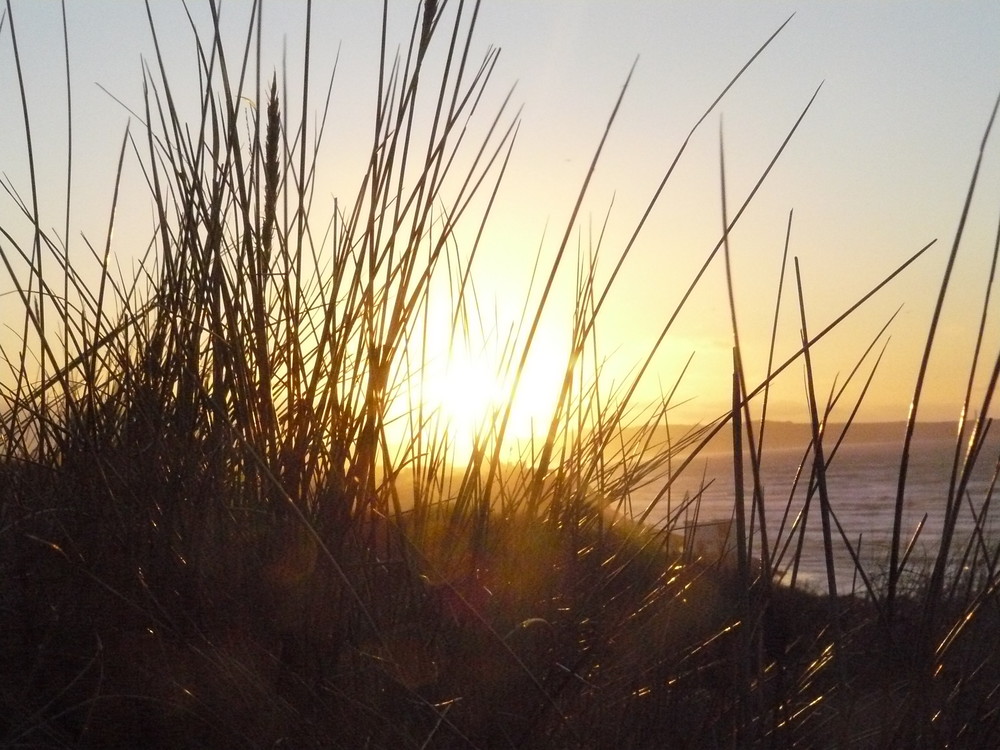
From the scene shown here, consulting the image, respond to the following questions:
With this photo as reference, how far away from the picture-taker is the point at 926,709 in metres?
0.69

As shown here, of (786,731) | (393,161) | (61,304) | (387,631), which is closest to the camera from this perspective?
(786,731)

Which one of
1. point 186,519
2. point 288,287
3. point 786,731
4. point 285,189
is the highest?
point 285,189

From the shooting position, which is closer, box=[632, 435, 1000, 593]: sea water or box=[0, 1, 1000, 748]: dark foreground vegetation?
box=[0, 1, 1000, 748]: dark foreground vegetation

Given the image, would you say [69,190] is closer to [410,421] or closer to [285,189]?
[285,189]

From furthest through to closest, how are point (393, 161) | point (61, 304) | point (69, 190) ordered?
point (69, 190) < point (61, 304) < point (393, 161)

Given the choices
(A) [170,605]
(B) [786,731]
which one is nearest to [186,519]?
(A) [170,605]

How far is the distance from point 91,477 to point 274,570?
0.23 metres

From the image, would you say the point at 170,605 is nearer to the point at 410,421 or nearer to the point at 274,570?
the point at 274,570

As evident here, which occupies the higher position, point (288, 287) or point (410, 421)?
point (288, 287)

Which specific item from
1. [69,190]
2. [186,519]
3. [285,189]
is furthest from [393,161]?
[69,190]

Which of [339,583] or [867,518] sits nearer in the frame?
[339,583]

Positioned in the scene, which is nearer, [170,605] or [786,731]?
[786,731]

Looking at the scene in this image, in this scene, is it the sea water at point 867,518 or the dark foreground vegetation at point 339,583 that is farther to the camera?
the sea water at point 867,518

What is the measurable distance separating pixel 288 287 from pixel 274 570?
0.26 m
